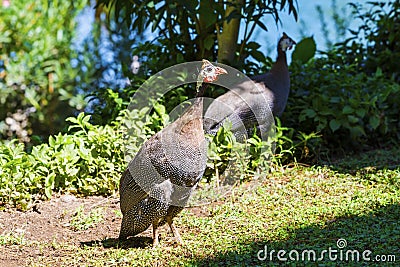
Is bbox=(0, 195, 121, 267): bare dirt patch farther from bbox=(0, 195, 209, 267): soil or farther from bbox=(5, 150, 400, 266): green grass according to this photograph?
bbox=(5, 150, 400, 266): green grass

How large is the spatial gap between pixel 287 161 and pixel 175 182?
225 cm

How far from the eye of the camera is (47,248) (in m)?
4.20

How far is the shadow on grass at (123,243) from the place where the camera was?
13.7ft

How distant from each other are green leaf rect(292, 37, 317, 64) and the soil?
132 inches

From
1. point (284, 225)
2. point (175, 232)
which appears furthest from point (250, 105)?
point (175, 232)

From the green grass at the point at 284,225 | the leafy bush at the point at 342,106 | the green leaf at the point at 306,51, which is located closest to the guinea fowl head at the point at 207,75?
the green grass at the point at 284,225

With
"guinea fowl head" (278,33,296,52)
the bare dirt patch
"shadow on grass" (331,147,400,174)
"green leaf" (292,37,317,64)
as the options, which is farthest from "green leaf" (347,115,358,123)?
the bare dirt patch

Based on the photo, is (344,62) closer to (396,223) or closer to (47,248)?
(396,223)

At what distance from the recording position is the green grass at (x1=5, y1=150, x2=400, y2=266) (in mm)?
3824

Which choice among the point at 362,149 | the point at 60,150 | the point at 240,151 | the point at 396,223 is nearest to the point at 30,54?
the point at 60,150

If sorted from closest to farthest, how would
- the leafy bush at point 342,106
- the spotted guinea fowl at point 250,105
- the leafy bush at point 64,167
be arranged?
the leafy bush at point 64,167 < the spotted guinea fowl at point 250,105 < the leafy bush at point 342,106

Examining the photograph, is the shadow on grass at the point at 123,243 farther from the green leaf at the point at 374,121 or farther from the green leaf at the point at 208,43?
the green leaf at the point at 374,121

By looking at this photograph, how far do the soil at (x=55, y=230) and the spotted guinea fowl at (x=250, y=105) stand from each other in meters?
1.00

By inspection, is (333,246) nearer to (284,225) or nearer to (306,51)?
(284,225)
